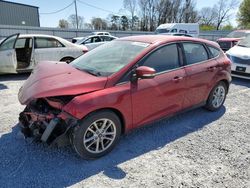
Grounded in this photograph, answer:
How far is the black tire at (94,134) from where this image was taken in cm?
270

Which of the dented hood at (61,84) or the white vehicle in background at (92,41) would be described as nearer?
the dented hood at (61,84)

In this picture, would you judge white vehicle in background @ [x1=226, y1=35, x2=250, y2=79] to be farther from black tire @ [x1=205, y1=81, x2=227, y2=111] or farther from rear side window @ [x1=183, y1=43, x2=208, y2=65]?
rear side window @ [x1=183, y1=43, x2=208, y2=65]

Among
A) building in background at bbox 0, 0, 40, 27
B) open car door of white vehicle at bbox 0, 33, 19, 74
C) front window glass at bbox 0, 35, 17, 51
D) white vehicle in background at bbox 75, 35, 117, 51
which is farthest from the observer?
building in background at bbox 0, 0, 40, 27

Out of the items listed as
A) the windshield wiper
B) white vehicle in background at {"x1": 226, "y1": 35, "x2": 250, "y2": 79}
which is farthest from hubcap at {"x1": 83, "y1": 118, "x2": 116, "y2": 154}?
white vehicle in background at {"x1": 226, "y1": 35, "x2": 250, "y2": 79}

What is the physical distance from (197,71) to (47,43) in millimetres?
5631

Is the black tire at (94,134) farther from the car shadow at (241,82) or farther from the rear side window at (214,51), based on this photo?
the car shadow at (241,82)

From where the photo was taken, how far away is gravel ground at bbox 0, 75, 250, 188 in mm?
2574

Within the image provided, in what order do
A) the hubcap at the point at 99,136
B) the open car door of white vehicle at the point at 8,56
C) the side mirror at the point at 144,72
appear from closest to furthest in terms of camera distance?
the hubcap at the point at 99,136, the side mirror at the point at 144,72, the open car door of white vehicle at the point at 8,56

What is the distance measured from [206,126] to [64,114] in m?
2.58

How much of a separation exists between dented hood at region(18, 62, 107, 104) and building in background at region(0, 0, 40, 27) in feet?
98.0

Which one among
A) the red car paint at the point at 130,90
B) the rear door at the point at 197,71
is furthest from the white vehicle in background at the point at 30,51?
the rear door at the point at 197,71

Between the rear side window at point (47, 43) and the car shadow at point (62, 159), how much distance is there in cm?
453

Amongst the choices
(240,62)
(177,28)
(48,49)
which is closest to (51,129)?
(48,49)

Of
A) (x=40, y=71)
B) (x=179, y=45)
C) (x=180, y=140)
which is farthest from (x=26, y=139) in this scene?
(x=179, y=45)
